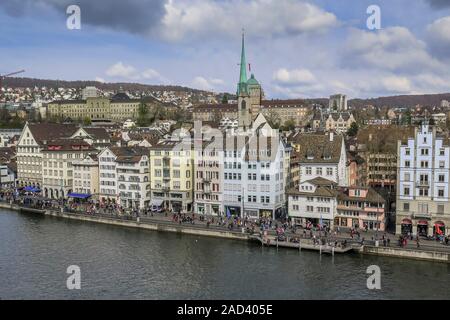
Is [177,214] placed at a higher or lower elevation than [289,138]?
lower

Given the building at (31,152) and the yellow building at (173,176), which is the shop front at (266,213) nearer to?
the yellow building at (173,176)

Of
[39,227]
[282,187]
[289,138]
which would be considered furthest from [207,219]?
[289,138]

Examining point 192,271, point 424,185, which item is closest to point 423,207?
point 424,185

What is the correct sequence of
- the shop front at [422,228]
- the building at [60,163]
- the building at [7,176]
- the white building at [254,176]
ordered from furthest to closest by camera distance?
the building at [7,176] < the building at [60,163] < the white building at [254,176] < the shop front at [422,228]

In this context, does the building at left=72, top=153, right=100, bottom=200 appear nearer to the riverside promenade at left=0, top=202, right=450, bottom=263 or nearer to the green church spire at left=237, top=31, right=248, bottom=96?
the riverside promenade at left=0, top=202, right=450, bottom=263

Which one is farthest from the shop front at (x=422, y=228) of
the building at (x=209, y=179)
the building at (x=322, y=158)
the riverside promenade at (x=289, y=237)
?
the building at (x=209, y=179)
